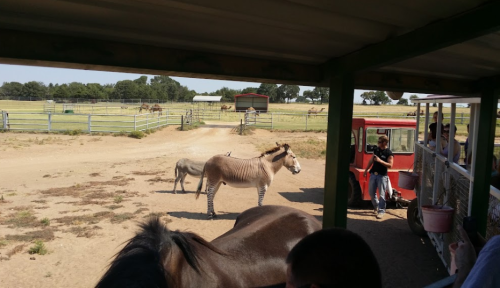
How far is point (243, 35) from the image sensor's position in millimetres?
2039

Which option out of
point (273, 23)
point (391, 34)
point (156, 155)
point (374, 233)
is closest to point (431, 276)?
point (374, 233)

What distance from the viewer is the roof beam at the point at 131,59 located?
1.84 m

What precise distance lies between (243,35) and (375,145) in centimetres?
699

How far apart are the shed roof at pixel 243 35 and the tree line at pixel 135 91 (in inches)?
2625

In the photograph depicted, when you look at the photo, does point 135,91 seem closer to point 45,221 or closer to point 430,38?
point 45,221

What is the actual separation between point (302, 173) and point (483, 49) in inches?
423

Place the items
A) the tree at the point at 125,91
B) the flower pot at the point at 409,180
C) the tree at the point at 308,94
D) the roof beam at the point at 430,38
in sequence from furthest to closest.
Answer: the tree at the point at 308,94
the tree at the point at 125,91
the flower pot at the point at 409,180
the roof beam at the point at 430,38

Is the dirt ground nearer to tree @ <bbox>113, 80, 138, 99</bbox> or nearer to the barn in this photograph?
the barn

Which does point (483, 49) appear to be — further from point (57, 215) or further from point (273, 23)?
point (57, 215)

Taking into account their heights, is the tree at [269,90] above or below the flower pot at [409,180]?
above

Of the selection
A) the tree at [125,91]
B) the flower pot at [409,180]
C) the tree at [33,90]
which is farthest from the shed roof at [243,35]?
the tree at [33,90]

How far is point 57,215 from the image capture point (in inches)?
295

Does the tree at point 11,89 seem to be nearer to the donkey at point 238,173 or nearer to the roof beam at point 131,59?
the donkey at point 238,173

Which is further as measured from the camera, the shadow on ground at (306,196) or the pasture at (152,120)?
the pasture at (152,120)
